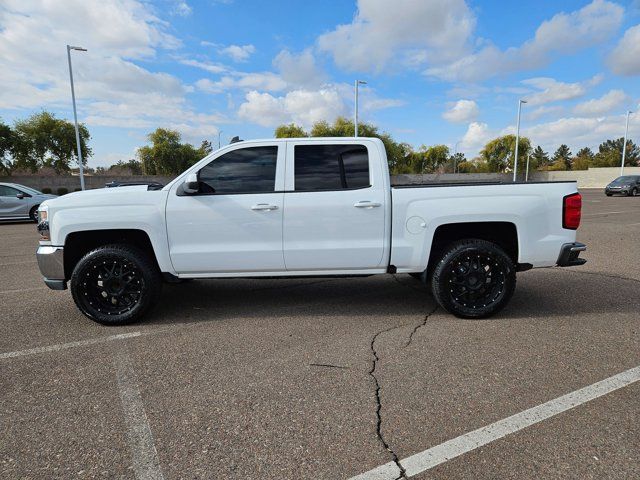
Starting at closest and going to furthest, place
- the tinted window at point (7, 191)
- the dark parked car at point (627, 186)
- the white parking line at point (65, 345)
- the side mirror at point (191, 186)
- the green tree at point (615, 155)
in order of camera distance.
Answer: the white parking line at point (65, 345), the side mirror at point (191, 186), the tinted window at point (7, 191), the dark parked car at point (627, 186), the green tree at point (615, 155)

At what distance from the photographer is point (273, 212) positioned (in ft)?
14.3

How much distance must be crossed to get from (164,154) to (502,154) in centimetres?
5128

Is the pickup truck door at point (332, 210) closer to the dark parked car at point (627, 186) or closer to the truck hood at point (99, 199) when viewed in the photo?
the truck hood at point (99, 199)

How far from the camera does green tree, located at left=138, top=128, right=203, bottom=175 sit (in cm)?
5066

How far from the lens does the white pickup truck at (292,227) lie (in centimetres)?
436

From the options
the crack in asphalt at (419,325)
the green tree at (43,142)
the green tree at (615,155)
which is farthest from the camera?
the green tree at (615,155)

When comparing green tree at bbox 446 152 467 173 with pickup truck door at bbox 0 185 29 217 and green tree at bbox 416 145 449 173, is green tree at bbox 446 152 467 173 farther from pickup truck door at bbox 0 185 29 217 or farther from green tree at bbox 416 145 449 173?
pickup truck door at bbox 0 185 29 217

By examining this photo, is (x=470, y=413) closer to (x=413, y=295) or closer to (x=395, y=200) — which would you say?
(x=395, y=200)

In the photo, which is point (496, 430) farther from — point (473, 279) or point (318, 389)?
point (473, 279)

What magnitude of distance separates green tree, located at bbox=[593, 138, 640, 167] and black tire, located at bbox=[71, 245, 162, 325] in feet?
311

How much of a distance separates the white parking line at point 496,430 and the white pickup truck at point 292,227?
1.49 meters

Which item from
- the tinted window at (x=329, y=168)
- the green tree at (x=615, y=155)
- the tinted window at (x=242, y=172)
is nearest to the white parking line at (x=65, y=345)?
the tinted window at (x=242, y=172)

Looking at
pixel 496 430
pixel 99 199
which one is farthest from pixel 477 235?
pixel 99 199

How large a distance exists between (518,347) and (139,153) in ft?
178
